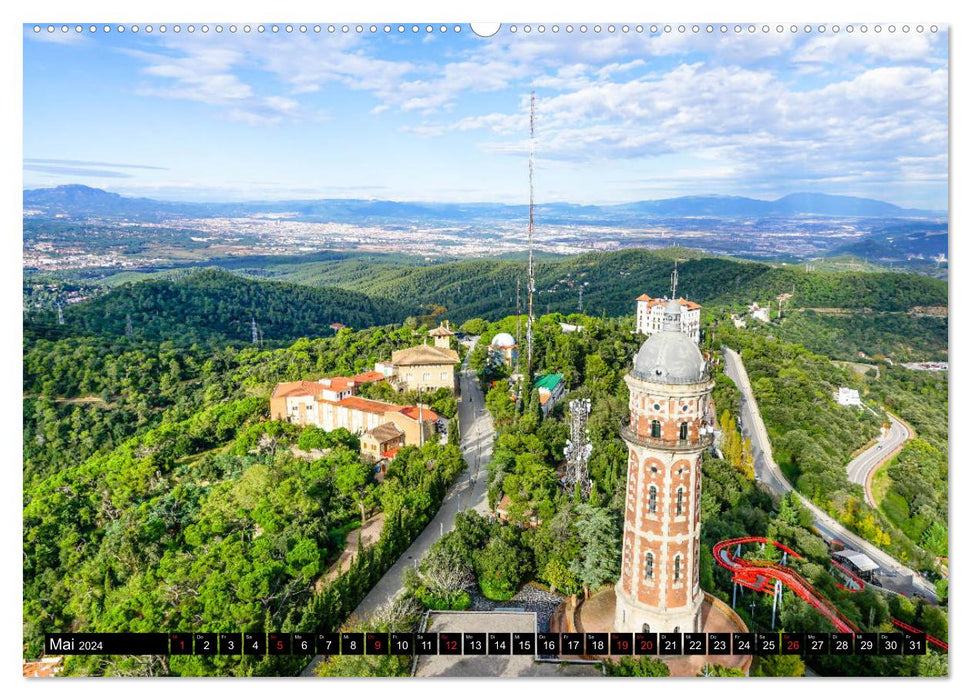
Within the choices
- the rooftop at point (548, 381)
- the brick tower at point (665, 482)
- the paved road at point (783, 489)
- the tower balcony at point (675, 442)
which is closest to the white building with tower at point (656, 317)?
the paved road at point (783, 489)

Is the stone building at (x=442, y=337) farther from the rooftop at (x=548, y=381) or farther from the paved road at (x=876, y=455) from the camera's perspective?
the paved road at (x=876, y=455)

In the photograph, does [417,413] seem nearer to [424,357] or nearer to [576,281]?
[424,357]

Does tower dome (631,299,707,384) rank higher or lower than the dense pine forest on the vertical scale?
higher

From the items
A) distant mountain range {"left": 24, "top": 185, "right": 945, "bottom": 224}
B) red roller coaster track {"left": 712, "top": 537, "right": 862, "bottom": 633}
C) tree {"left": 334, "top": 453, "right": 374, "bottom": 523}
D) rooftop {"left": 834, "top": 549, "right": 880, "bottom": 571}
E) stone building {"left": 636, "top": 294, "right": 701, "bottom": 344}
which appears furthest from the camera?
stone building {"left": 636, "top": 294, "right": 701, "bottom": 344}

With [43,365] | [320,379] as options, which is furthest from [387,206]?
[43,365]

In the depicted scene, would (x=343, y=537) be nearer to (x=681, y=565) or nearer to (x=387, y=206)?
(x=681, y=565)

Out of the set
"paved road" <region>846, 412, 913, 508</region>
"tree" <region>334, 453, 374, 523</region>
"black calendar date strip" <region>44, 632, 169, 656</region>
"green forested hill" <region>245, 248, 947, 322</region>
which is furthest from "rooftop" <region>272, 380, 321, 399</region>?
"paved road" <region>846, 412, 913, 508</region>

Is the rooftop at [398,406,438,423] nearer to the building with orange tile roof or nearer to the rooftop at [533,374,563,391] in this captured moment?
the building with orange tile roof
